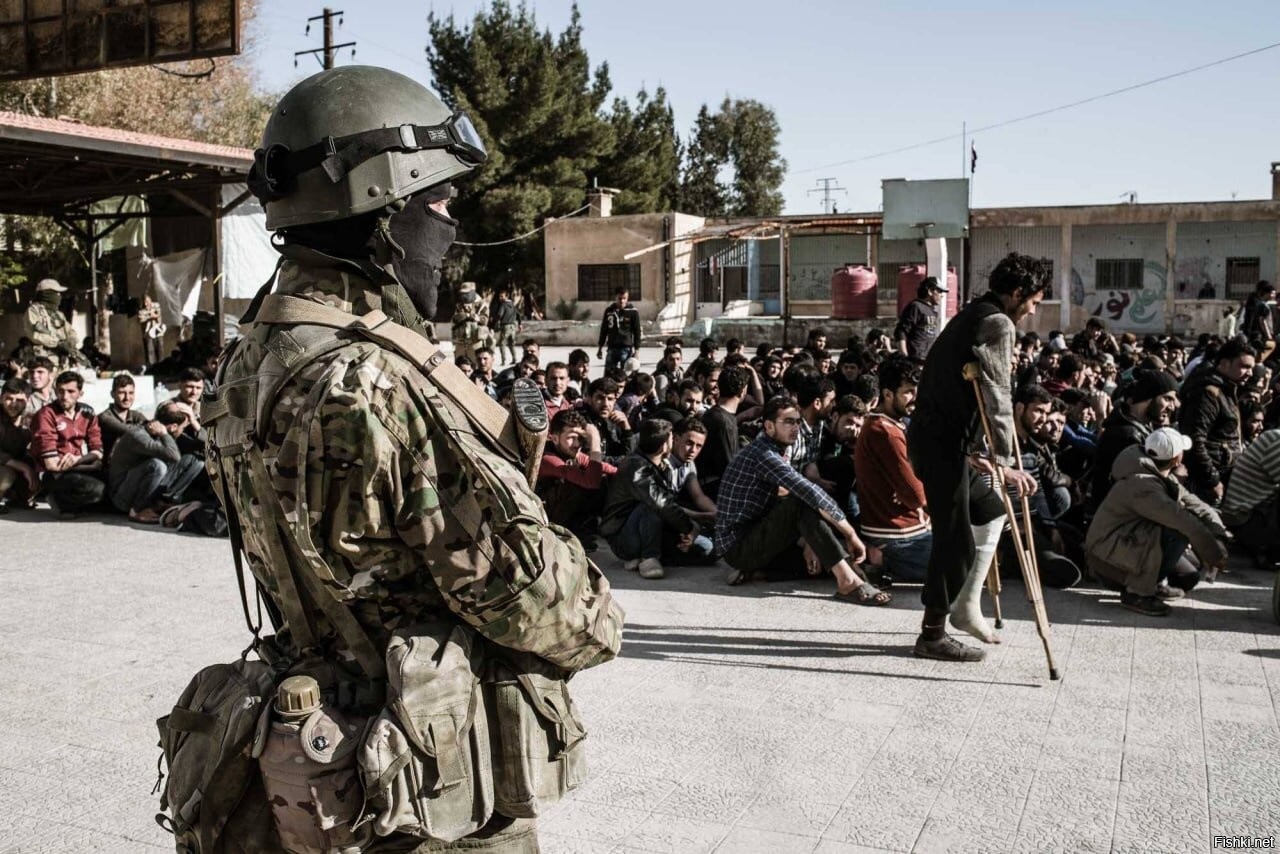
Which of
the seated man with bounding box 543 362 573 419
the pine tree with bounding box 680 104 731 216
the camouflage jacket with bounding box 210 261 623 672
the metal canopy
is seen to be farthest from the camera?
the pine tree with bounding box 680 104 731 216

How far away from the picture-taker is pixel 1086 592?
6.56 meters

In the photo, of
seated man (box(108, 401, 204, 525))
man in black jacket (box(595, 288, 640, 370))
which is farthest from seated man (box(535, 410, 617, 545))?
man in black jacket (box(595, 288, 640, 370))

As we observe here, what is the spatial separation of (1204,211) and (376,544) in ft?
116

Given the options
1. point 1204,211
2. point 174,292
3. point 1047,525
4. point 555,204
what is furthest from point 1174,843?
point 555,204

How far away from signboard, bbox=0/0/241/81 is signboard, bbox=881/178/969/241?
19.3 m

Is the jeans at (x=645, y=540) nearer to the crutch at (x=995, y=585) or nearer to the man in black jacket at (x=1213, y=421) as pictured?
the crutch at (x=995, y=585)

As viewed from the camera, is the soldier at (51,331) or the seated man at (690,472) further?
the soldier at (51,331)

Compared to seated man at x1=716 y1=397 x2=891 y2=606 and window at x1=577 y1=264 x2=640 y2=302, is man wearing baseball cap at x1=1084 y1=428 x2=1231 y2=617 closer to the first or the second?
seated man at x1=716 y1=397 x2=891 y2=606

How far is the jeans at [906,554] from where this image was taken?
664 centimetres

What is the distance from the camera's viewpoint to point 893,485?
6.71m

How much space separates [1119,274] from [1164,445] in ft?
102

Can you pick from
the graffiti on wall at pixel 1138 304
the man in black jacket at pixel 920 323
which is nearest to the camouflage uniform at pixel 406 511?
the man in black jacket at pixel 920 323

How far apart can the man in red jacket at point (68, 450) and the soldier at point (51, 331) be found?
7703mm

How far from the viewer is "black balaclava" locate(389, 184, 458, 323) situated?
6.54ft
